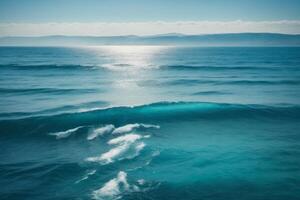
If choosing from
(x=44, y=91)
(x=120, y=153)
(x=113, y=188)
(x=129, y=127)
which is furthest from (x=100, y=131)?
(x=44, y=91)

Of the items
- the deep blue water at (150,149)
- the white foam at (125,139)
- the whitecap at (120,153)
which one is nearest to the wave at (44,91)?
the deep blue water at (150,149)

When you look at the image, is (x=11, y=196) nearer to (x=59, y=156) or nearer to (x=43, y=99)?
(x=59, y=156)

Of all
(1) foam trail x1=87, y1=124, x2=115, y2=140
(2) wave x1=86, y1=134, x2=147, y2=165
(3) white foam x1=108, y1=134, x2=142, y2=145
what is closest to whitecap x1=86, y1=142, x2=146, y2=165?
(2) wave x1=86, y1=134, x2=147, y2=165

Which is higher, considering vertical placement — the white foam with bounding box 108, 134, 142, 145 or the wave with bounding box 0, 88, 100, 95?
the wave with bounding box 0, 88, 100, 95

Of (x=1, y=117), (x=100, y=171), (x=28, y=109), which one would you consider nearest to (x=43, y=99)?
(x=28, y=109)

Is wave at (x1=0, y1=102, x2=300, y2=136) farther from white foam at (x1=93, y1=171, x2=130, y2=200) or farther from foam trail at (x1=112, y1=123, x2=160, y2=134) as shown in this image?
white foam at (x1=93, y1=171, x2=130, y2=200)
